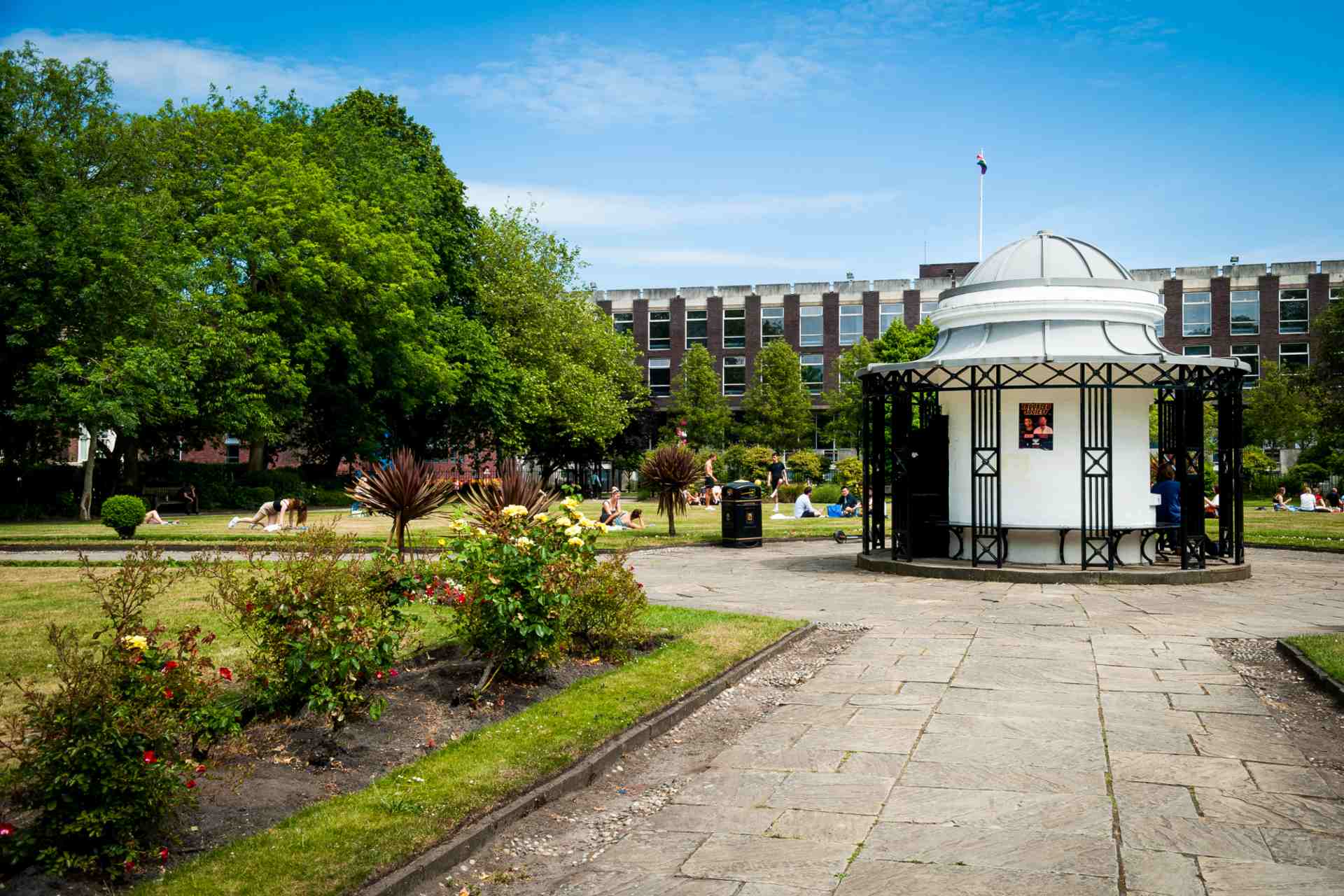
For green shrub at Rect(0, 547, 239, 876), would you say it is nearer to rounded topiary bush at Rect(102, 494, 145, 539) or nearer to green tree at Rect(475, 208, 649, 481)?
rounded topiary bush at Rect(102, 494, 145, 539)

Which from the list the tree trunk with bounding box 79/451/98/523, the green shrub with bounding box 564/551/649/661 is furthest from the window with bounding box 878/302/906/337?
the green shrub with bounding box 564/551/649/661

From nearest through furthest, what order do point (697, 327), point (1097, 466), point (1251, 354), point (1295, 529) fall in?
point (1097, 466) < point (1295, 529) < point (1251, 354) < point (697, 327)

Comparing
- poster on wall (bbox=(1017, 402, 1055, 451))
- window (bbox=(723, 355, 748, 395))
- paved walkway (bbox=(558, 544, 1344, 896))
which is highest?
window (bbox=(723, 355, 748, 395))

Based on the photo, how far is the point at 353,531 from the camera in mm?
20438

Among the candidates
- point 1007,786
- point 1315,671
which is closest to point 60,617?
point 1007,786

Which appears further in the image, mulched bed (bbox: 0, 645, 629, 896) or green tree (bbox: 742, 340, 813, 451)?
green tree (bbox: 742, 340, 813, 451)

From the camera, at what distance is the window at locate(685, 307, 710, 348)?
7806 centimetres

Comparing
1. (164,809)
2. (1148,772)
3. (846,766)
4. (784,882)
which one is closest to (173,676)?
(164,809)

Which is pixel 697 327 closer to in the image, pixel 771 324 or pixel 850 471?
pixel 771 324

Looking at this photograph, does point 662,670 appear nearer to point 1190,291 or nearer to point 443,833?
point 443,833

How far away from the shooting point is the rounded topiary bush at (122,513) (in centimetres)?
2300

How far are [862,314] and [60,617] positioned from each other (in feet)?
223

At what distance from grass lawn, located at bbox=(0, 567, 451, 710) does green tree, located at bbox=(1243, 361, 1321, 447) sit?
54912 millimetres

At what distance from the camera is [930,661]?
31.5ft
